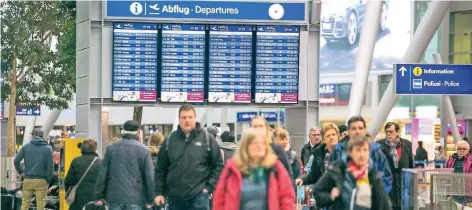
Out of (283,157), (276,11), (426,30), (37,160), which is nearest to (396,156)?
(276,11)

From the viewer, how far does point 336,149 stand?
1116 centimetres

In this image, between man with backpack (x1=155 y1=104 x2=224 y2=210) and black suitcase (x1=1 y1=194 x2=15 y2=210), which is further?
black suitcase (x1=1 y1=194 x2=15 y2=210)

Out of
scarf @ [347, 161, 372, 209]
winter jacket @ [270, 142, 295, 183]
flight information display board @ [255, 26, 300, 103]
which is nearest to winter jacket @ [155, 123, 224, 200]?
winter jacket @ [270, 142, 295, 183]

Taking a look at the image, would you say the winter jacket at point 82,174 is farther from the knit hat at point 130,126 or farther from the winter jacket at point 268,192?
the winter jacket at point 268,192

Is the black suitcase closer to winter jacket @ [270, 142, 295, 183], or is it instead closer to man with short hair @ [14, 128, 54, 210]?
man with short hair @ [14, 128, 54, 210]

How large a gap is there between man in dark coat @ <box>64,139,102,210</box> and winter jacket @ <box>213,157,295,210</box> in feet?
22.6

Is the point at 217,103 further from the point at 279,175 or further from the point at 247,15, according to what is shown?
the point at 279,175

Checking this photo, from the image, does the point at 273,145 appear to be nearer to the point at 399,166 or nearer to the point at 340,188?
the point at 340,188

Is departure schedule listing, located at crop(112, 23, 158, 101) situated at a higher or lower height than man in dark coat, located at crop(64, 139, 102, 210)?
higher

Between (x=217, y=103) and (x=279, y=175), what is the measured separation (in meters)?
10.7

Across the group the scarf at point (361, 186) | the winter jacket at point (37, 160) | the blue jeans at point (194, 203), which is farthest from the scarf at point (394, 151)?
the scarf at point (361, 186)

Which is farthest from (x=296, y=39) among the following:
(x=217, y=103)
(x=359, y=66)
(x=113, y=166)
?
(x=359, y=66)

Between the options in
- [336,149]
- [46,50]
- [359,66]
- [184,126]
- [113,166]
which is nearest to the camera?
[336,149]

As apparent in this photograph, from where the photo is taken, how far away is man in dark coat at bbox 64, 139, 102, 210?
54.4 feet
